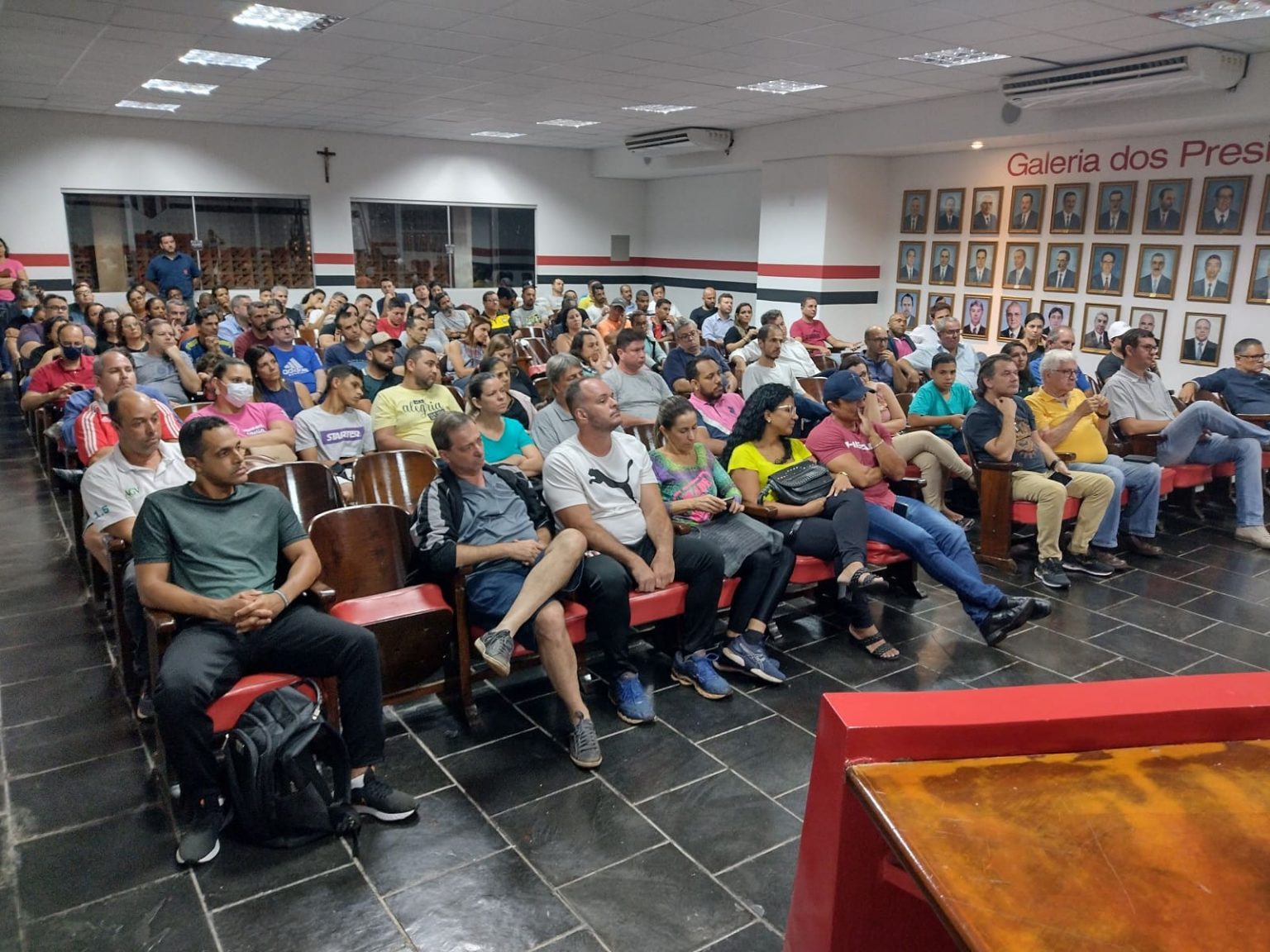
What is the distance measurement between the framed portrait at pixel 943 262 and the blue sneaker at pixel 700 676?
8.01m

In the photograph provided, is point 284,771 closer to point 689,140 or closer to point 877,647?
point 877,647

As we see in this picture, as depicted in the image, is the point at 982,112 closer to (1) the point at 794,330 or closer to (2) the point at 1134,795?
(1) the point at 794,330

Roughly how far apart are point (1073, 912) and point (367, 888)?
1.87 metres

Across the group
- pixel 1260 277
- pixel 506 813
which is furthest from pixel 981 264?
pixel 506 813

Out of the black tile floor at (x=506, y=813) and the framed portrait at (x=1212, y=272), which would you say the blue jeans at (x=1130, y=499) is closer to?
the black tile floor at (x=506, y=813)

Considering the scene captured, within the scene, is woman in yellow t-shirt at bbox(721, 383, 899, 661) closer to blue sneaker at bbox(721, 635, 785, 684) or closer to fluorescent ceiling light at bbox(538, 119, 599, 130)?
blue sneaker at bbox(721, 635, 785, 684)

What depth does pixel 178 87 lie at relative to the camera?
28.8ft

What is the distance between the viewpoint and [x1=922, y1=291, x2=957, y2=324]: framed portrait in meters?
10.0

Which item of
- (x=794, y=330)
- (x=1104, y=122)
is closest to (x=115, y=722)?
(x=794, y=330)

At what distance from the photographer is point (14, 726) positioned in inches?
117

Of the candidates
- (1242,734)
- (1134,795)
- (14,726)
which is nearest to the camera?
(1134,795)

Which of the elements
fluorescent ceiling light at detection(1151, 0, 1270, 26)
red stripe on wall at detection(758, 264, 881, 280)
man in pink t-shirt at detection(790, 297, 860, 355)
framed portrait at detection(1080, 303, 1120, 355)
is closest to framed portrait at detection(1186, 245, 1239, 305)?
framed portrait at detection(1080, 303, 1120, 355)

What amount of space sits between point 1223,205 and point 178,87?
388 inches

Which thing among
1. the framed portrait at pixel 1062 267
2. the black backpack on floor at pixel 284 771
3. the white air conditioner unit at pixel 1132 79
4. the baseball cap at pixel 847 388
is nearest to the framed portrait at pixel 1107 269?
the framed portrait at pixel 1062 267
